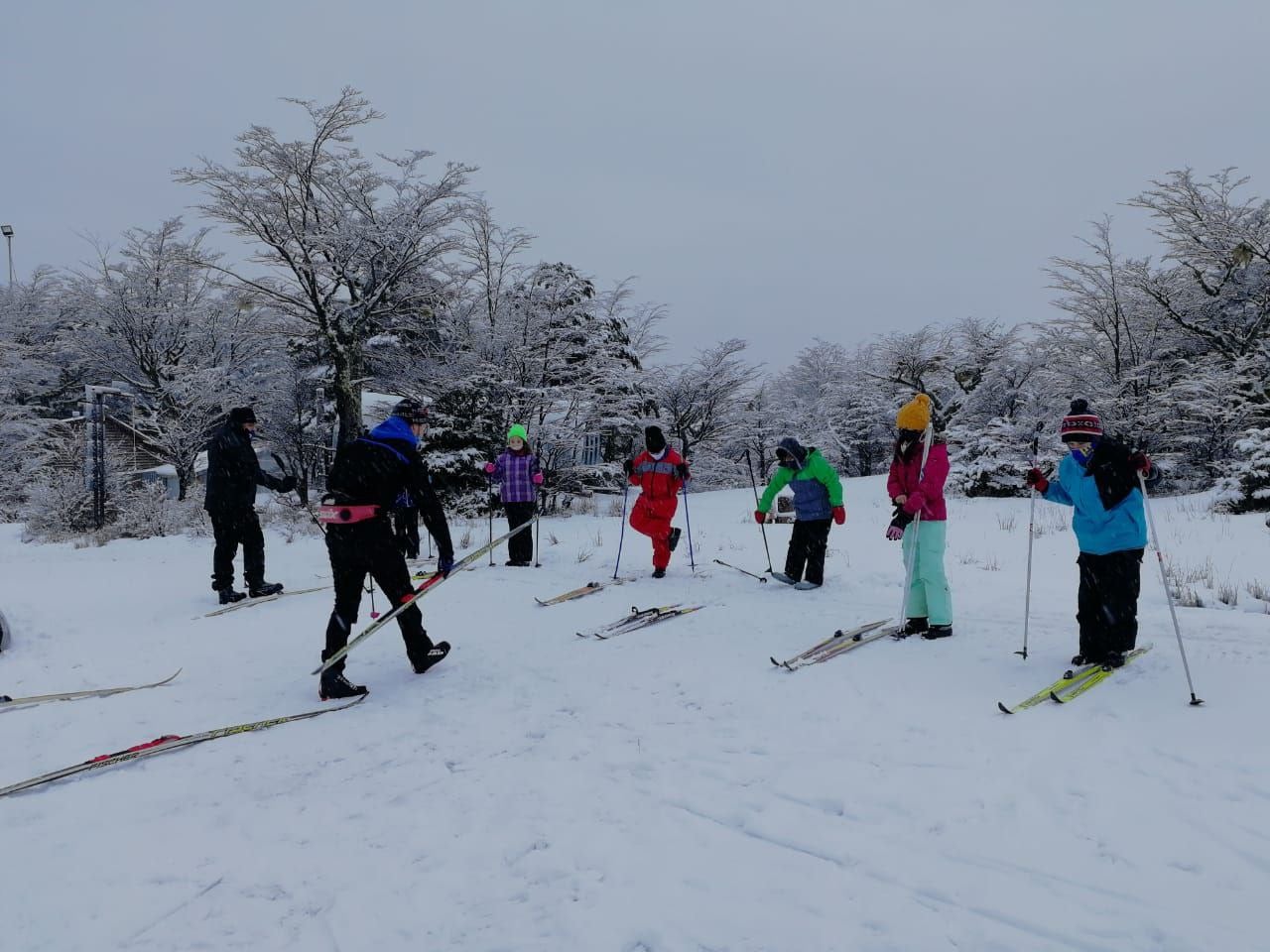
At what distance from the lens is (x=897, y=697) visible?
13.8 feet

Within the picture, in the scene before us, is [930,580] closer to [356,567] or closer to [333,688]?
[356,567]

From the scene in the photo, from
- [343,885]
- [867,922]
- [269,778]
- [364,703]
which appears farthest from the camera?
[364,703]

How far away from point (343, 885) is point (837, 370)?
36.3 meters

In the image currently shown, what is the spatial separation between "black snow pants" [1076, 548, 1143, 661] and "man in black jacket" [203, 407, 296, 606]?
729 cm

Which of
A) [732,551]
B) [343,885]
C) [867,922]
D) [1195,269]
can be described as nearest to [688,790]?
[867,922]

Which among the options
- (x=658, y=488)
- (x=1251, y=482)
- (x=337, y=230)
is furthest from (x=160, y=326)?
(x=1251, y=482)

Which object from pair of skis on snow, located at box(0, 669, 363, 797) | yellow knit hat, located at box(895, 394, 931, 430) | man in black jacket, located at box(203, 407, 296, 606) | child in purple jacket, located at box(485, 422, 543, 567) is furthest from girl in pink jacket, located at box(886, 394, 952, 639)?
man in black jacket, located at box(203, 407, 296, 606)

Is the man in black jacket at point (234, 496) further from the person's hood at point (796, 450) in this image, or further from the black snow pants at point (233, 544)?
the person's hood at point (796, 450)

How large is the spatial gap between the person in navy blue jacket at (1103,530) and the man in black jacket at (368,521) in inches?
161

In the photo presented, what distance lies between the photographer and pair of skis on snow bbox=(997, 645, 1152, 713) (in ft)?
12.6

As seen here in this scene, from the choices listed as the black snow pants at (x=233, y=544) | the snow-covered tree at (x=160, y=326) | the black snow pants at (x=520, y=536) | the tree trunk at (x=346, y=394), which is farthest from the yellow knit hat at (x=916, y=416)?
the snow-covered tree at (x=160, y=326)

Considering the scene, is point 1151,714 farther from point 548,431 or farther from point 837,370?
point 837,370

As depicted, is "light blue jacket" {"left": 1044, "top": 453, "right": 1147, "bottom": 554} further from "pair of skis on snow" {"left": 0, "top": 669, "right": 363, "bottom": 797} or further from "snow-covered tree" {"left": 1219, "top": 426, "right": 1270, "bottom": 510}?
"snow-covered tree" {"left": 1219, "top": 426, "right": 1270, "bottom": 510}

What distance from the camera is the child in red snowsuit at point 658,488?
27.3ft
